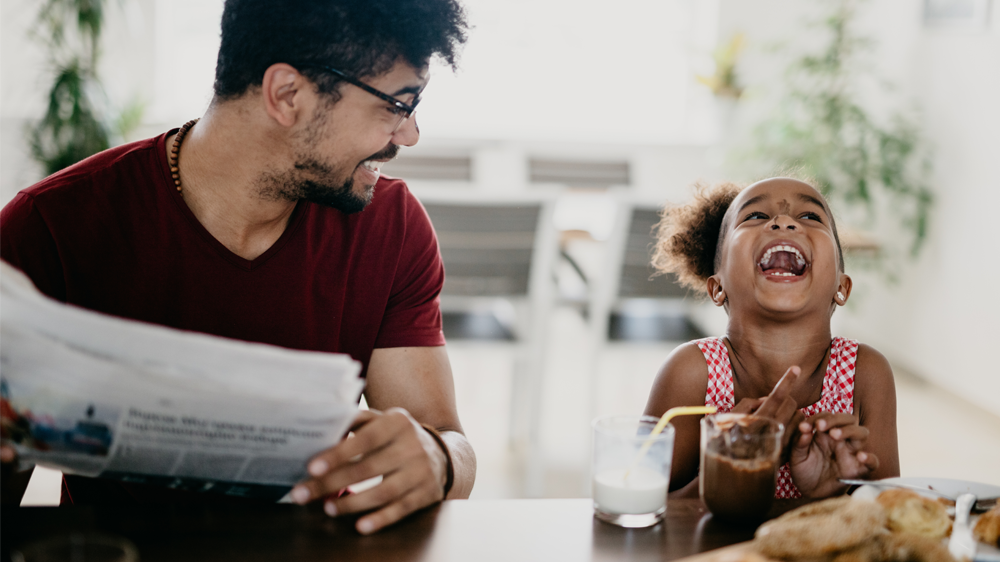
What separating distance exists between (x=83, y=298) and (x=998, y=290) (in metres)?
3.40

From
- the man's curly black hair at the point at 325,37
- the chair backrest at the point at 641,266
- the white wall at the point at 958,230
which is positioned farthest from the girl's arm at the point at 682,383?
the white wall at the point at 958,230

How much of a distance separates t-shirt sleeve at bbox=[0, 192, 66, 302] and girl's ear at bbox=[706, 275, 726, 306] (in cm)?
96

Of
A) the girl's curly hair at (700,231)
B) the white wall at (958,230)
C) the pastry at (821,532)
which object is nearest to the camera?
the pastry at (821,532)

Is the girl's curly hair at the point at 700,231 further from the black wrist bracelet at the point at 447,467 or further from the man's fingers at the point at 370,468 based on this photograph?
the man's fingers at the point at 370,468

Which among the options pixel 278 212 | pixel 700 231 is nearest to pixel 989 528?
pixel 700 231

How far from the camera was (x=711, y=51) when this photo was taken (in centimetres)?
526

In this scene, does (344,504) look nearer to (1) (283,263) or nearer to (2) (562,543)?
(2) (562,543)

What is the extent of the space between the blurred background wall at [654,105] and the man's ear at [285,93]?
2.58m

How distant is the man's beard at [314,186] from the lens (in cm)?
122

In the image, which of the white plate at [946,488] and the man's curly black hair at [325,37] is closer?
the white plate at [946,488]

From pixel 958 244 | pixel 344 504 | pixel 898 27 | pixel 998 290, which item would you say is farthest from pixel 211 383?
pixel 898 27

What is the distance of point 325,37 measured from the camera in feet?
3.77

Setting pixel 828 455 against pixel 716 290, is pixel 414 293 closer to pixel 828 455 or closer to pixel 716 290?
pixel 716 290

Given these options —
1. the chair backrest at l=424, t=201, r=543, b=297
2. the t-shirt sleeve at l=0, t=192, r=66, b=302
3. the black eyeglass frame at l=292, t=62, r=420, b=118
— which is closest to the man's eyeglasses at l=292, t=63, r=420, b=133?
the black eyeglass frame at l=292, t=62, r=420, b=118
